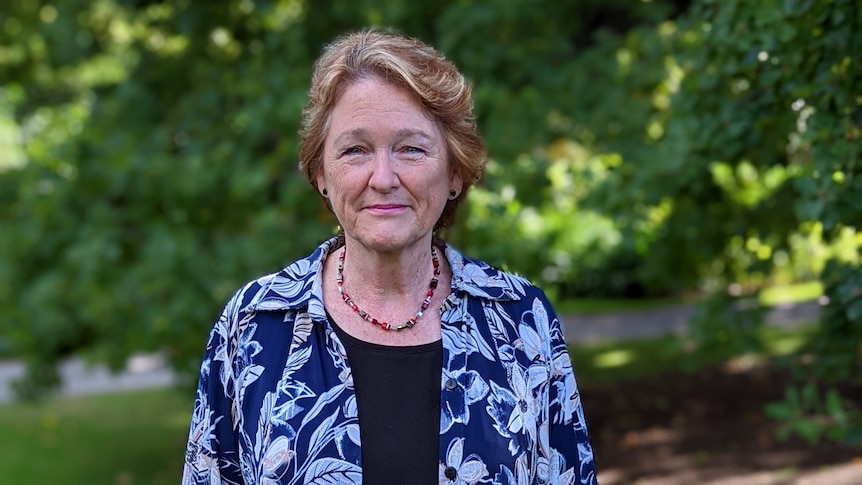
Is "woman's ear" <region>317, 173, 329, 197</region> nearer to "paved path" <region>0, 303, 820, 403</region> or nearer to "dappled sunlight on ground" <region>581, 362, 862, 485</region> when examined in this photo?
"dappled sunlight on ground" <region>581, 362, 862, 485</region>

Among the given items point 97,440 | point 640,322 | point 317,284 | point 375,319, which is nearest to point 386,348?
point 375,319

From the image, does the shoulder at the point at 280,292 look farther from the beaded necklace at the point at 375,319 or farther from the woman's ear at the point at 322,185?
the woman's ear at the point at 322,185

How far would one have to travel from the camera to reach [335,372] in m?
2.24

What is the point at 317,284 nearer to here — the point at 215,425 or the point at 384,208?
the point at 384,208

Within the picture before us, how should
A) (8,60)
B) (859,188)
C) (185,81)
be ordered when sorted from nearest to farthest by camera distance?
(859,188), (185,81), (8,60)

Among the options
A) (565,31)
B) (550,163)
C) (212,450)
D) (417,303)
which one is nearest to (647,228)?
(550,163)

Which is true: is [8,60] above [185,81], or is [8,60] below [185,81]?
above

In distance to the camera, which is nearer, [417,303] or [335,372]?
[335,372]

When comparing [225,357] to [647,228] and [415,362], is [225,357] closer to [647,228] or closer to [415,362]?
[415,362]

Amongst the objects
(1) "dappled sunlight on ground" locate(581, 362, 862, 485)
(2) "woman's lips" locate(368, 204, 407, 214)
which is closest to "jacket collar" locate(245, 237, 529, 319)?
(2) "woman's lips" locate(368, 204, 407, 214)

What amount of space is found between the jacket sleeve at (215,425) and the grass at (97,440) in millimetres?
5474

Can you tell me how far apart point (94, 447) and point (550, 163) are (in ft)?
20.2

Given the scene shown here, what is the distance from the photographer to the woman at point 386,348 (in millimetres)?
2201

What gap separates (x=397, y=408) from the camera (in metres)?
2.24
